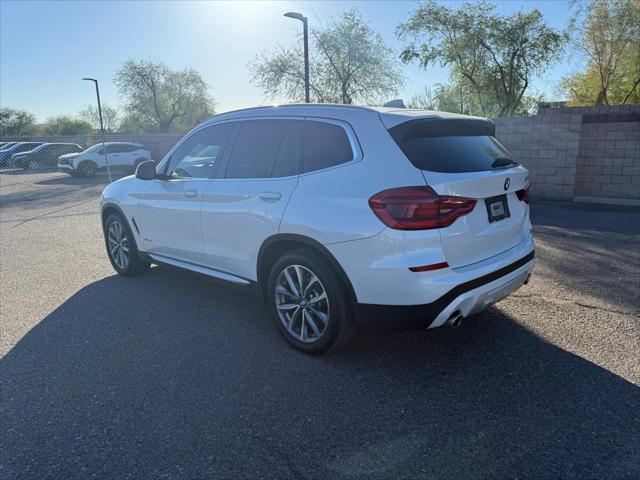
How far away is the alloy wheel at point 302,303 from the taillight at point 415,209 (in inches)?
29.7

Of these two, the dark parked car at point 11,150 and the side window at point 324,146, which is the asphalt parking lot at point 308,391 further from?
the dark parked car at point 11,150

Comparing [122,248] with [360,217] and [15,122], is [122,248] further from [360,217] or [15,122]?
[15,122]

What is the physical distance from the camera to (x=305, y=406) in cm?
295

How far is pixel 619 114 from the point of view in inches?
404

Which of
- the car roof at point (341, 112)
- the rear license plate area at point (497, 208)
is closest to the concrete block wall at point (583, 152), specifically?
the car roof at point (341, 112)

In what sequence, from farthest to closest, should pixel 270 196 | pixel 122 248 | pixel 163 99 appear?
pixel 163 99 → pixel 122 248 → pixel 270 196

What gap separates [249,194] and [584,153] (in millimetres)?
9526

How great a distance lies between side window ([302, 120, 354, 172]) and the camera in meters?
3.31

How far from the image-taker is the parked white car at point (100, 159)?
22.4m

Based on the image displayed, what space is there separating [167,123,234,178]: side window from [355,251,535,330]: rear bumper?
208 cm

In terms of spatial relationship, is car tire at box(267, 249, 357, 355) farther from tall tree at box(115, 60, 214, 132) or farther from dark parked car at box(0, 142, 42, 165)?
tall tree at box(115, 60, 214, 132)

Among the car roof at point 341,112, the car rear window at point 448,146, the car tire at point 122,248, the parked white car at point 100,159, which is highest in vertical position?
the car roof at point 341,112

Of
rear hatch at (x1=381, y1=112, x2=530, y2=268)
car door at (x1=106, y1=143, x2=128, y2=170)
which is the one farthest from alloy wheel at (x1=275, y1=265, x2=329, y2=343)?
car door at (x1=106, y1=143, x2=128, y2=170)

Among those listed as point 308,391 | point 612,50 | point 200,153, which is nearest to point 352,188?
point 308,391
